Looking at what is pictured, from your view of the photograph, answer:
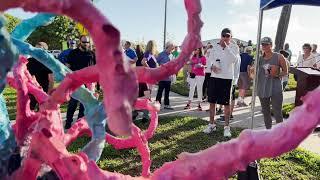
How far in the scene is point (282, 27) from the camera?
1137cm

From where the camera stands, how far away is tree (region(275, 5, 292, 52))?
11.2 metres

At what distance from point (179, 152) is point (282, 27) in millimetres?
6792

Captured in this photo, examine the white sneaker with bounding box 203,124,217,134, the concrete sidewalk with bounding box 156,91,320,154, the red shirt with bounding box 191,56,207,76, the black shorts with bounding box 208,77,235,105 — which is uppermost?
the red shirt with bounding box 191,56,207,76

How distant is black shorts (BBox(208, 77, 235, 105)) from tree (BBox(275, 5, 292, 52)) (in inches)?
205

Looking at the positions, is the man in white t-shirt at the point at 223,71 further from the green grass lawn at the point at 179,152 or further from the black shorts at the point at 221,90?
the green grass lawn at the point at 179,152

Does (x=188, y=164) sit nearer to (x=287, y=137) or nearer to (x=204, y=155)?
(x=204, y=155)

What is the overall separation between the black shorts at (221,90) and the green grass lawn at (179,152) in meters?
0.58

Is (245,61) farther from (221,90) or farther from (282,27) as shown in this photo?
(221,90)

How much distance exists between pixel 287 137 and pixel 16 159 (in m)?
0.67

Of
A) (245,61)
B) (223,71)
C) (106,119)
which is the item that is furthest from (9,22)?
(245,61)

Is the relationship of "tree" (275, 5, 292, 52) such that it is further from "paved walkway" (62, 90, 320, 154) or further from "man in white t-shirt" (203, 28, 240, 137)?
"man in white t-shirt" (203, 28, 240, 137)

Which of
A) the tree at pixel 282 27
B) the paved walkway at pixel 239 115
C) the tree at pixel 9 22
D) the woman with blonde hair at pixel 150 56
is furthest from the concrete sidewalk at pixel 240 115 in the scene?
the tree at pixel 9 22

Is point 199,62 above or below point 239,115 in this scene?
above

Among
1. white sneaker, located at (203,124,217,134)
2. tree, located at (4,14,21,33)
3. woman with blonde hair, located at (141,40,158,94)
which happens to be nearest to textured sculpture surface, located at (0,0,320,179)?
tree, located at (4,14,21,33)
